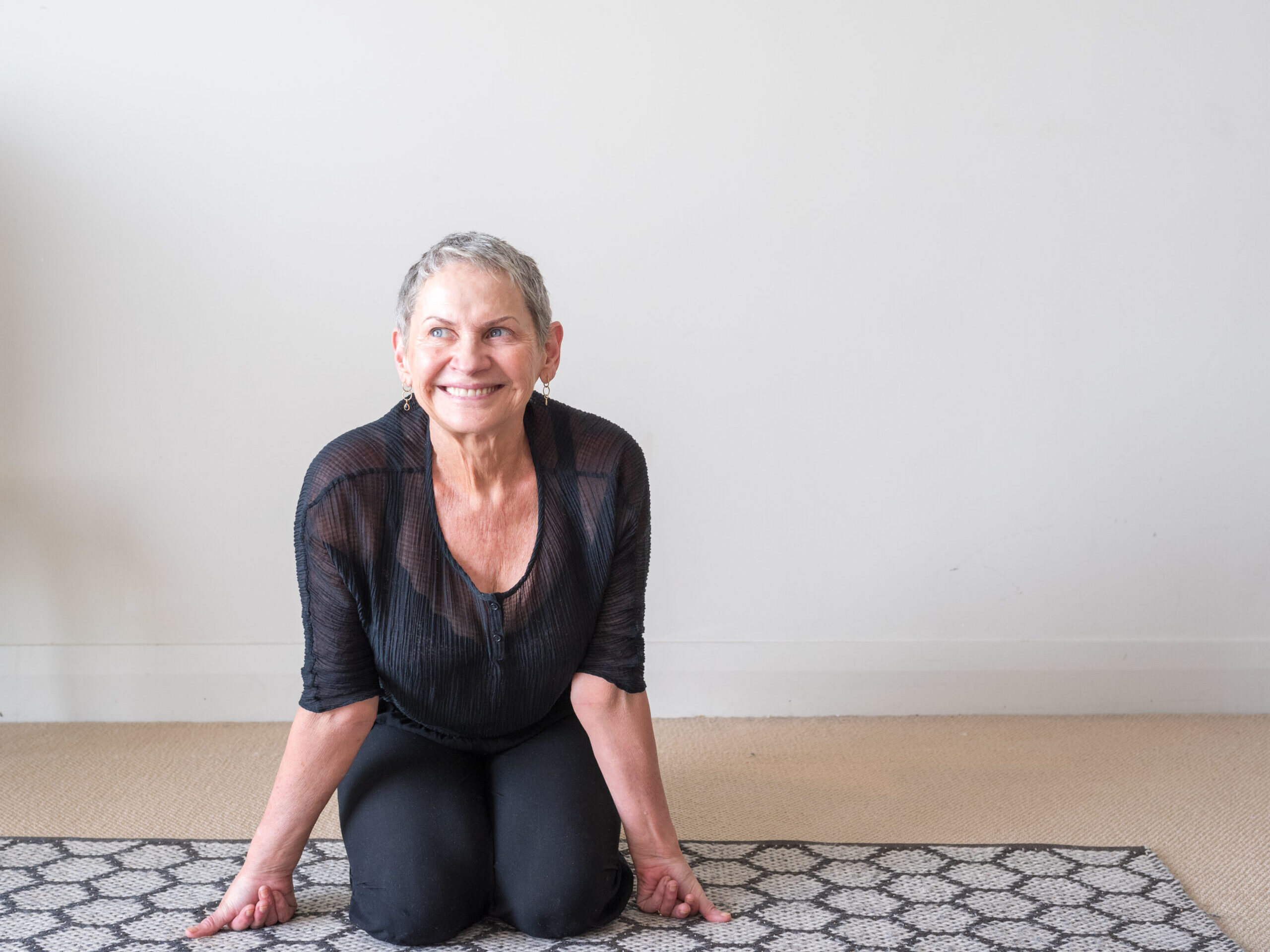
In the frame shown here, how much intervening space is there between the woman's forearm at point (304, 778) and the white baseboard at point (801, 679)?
1.06 meters

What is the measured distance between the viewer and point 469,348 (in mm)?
1479

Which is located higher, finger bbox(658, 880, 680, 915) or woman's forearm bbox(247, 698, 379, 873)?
woman's forearm bbox(247, 698, 379, 873)

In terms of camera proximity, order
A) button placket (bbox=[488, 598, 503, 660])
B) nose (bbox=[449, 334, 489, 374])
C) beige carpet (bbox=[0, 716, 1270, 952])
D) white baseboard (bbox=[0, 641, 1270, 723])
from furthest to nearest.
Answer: white baseboard (bbox=[0, 641, 1270, 723])
beige carpet (bbox=[0, 716, 1270, 952])
button placket (bbox=[488, 598, 503, 660])
nose (bbox=[449, 334, 489, 374])

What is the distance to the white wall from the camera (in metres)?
2.46

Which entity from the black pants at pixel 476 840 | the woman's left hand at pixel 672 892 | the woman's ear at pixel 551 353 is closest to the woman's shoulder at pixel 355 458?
the woman's ear at pixel 551 353

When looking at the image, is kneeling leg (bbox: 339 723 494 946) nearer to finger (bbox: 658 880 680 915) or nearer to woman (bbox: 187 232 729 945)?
woman (bbox: 187 232 729 945)

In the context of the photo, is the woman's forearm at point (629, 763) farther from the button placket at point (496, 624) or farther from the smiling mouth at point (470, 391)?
the smiling mouth at point (470, 391)

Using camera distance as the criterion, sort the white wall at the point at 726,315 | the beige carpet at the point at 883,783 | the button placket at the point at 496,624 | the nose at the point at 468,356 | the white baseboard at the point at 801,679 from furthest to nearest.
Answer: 1. the white baseboard at the point at 801,679
2. the white wall at the point at 726,315
3. the beige carpet at the point at 883,783
4. the button placket at the point at 496,624
5. the nose at the point at 468,356

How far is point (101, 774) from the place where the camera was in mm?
2240

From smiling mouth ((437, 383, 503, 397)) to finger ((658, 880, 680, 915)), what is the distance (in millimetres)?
759

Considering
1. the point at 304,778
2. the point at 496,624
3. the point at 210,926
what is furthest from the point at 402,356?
the point at 210,926

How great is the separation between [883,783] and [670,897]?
2.41ft

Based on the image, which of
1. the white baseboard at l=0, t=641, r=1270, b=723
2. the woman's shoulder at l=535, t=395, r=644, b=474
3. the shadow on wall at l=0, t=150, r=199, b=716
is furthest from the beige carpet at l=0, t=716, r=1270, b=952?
the woman's shoulder at l=535, t=395, r=644, b=474

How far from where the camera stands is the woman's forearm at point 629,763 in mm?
1646
